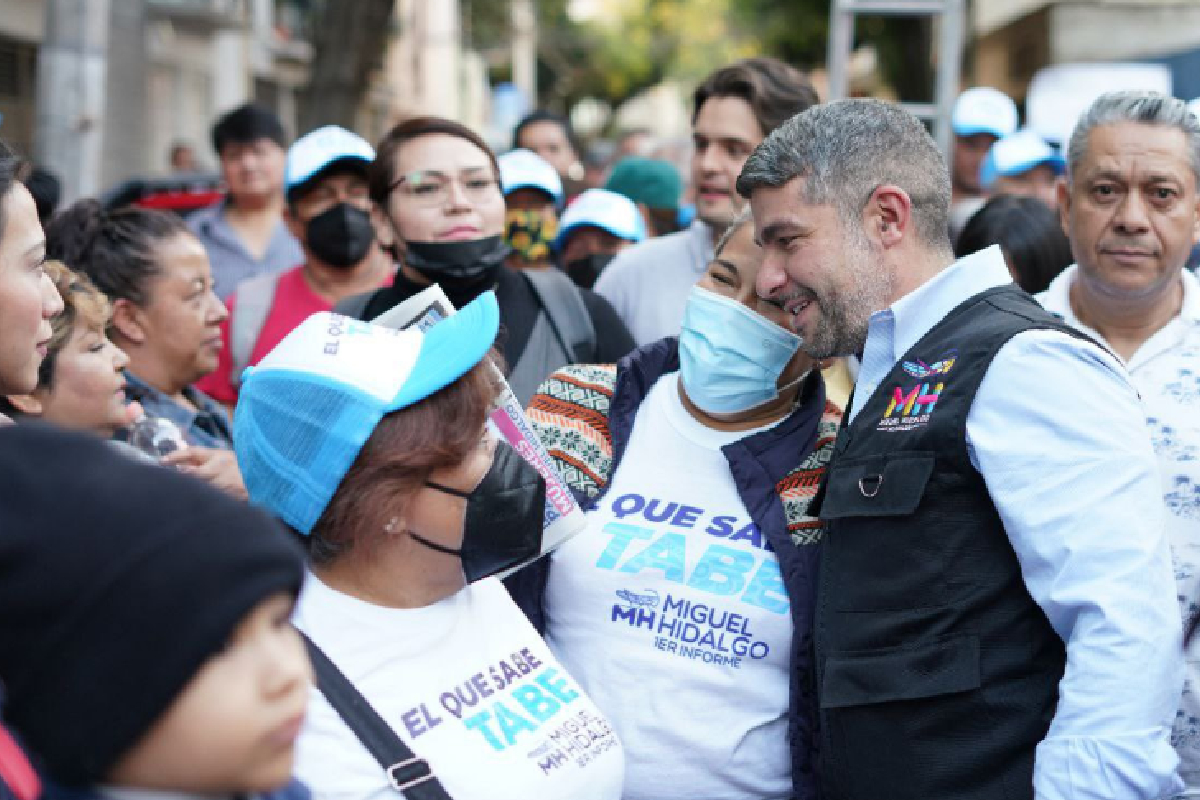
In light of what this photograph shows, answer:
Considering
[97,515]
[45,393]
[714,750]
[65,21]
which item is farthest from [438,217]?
[65,21]

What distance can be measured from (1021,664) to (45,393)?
7.42 ft

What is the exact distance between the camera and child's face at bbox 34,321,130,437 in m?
3.05

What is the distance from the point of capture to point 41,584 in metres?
1.12

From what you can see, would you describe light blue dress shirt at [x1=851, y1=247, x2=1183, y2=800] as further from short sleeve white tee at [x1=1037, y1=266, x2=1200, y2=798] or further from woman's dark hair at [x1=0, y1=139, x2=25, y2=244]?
woman's dark hair at [x1=0, y1=139, x2=25, y2=244]

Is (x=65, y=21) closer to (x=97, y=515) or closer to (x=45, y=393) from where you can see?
(x=45, y=393)

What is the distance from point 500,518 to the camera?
2.14m

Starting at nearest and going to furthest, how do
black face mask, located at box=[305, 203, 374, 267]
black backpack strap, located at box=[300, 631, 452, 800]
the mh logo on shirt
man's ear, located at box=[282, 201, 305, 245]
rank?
black backpack strap, located at box=[300, 631, 452, 800]
the mh logo on shirt
black face mask, located at box=[305, 203, 374, 267]
man's ear, located at box=[282, 201, 305, 245]

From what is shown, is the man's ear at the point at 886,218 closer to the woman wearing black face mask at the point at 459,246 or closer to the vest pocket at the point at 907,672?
the vest pocket at the point at 907,672

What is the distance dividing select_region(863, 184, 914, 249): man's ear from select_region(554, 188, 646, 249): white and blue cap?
142 inches

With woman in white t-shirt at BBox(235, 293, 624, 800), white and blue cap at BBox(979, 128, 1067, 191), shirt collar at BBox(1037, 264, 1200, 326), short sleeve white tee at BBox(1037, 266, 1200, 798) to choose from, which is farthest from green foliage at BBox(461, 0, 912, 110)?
woman in white t-shirt at BBox(235, 293, 624, 800)

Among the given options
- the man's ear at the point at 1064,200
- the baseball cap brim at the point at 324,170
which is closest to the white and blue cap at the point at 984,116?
the man's ear at the point at 1064,200

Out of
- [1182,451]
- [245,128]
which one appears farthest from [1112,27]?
[1182,451]

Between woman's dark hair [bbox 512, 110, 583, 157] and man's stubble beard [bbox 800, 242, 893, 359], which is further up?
woman's dark hair [bbox 512, 110, 583, 157]

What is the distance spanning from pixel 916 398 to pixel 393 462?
0.92 metres
